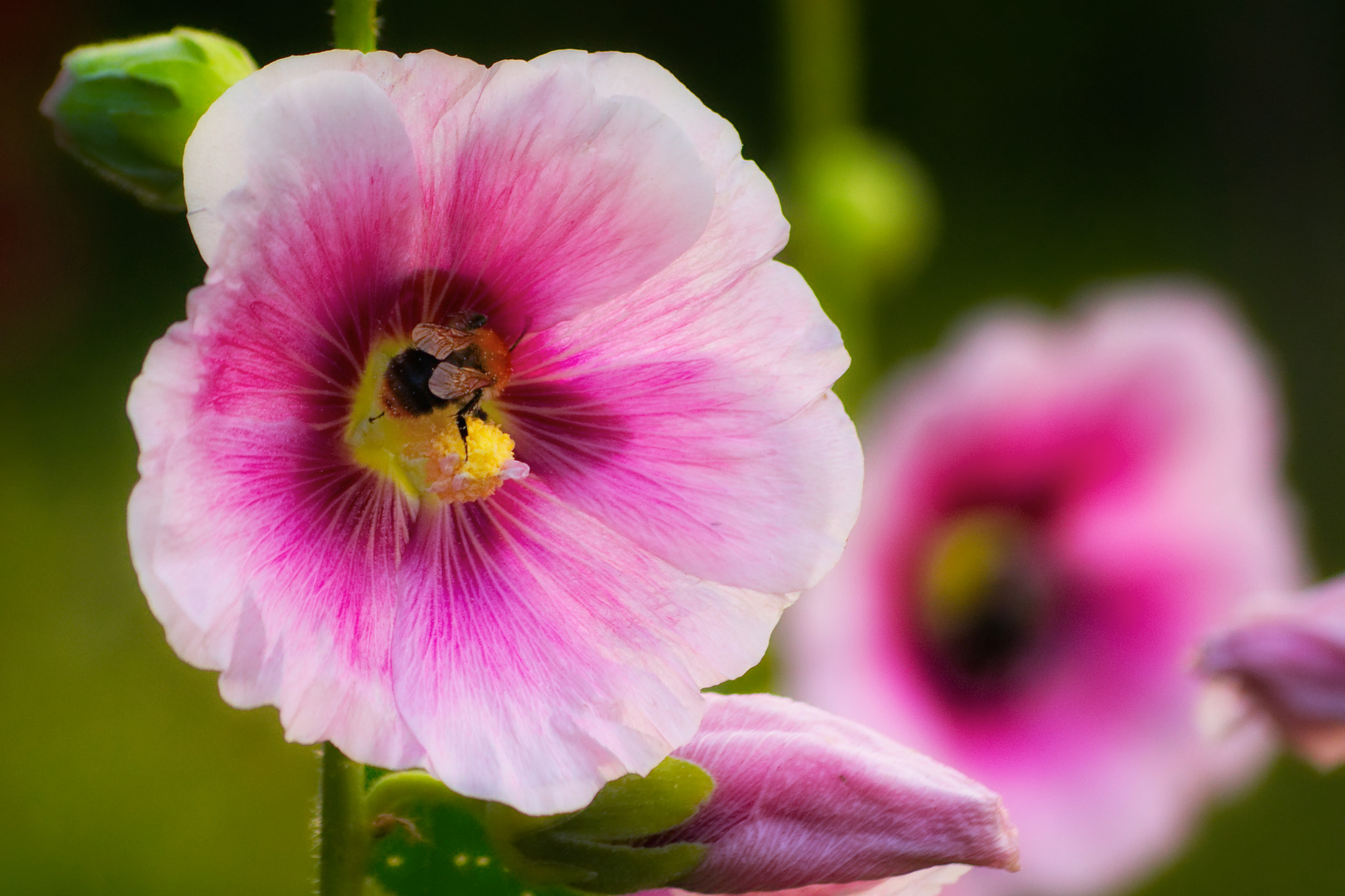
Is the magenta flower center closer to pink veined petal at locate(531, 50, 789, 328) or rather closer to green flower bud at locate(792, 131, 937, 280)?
green flower bud at locate(792, 131, 937, 280)

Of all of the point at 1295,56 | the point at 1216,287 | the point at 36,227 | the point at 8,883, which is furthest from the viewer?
the point at 1295,56

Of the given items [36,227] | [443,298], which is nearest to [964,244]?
[36,227]

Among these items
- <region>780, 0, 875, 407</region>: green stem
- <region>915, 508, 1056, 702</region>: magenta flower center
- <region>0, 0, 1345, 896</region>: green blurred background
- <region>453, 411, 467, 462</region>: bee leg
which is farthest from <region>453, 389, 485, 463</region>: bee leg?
<region>0, 0, 1345, 896</region>: green blurred background

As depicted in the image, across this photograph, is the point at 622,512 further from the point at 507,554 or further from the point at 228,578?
the point at 228,578

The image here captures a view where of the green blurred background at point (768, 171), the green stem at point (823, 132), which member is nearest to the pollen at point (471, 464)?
the green stem at point (823, 132)

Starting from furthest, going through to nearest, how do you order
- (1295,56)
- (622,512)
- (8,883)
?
(1295,56) → (8,883) → (622,512)

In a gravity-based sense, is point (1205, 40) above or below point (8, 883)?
above

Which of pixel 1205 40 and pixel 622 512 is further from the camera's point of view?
pixel 1205 40
